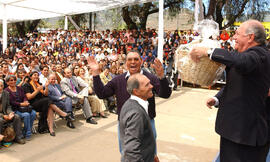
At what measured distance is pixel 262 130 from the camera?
1.73 metres

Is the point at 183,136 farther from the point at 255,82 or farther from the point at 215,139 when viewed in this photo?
the point at 255,82

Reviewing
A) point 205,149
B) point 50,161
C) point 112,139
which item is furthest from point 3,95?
point 205,149

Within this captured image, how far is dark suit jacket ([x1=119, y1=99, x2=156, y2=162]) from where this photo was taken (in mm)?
1650

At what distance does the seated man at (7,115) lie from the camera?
408 cm

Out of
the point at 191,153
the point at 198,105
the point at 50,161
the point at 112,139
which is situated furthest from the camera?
the point at 198,105

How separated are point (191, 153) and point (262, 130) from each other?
92.5 inches

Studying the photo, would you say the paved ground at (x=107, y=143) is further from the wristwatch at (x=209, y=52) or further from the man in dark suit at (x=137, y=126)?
the wristwatch at (x=209, y=52)

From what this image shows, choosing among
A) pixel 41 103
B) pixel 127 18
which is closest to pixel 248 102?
pixel 41 103

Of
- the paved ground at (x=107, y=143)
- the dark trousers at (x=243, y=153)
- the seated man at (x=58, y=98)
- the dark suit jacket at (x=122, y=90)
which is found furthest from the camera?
the seated man at (x=58, y=98)

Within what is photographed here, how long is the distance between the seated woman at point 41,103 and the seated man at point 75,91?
1.82ft

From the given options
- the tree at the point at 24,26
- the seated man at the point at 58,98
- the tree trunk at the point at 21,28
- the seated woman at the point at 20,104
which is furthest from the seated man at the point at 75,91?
the tree trunk at the point at 21,28

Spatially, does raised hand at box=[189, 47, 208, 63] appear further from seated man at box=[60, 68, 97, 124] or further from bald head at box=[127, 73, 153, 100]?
seated man at box=[60, 68, 97, 124]

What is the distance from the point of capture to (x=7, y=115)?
4.12 meters

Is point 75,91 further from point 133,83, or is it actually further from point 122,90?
point 133,83
